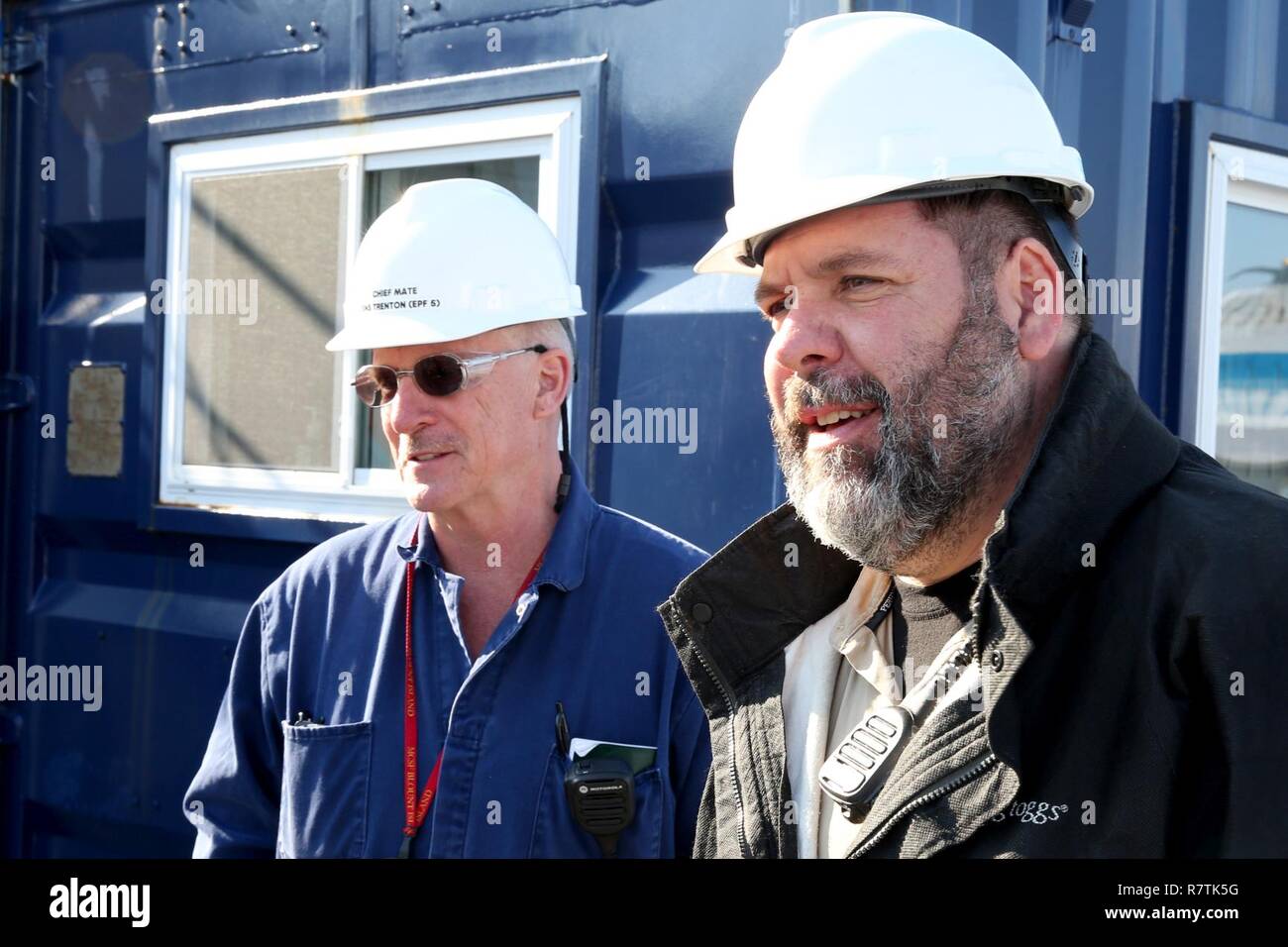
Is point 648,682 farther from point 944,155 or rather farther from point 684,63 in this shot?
point 684,63

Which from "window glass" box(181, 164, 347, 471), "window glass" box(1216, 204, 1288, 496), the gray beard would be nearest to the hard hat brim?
the gray beard

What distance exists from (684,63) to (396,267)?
0.68m

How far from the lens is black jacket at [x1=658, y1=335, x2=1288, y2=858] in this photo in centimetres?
129

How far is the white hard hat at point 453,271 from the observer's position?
7.90ft

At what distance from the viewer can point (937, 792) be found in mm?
1497

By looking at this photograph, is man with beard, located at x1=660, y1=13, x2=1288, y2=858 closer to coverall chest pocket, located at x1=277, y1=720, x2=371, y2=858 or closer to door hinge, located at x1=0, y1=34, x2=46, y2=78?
coverall chest pocket, located at x1=277, y1=720, x2=371, y2=858

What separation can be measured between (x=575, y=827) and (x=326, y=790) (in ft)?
1.27

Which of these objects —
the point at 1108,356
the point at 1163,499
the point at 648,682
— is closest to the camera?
the point at 1163,499

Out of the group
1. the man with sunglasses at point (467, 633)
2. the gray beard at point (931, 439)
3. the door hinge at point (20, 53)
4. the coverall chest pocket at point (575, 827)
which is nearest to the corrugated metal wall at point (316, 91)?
the door hinge at point (20, 53)

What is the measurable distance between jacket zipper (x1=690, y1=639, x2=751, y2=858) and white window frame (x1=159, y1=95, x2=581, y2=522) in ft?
3.84

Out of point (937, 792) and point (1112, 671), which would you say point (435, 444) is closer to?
point (937, 792)

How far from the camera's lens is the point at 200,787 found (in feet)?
7.73

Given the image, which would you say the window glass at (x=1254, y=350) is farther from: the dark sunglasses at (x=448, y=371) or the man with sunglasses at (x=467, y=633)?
the dark sunglasses at (x=448, y=371)
